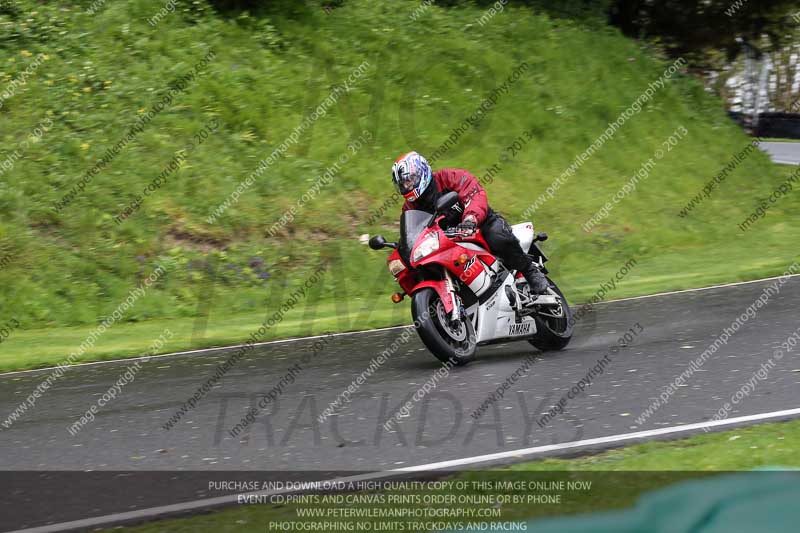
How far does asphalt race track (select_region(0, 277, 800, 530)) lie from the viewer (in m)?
6.96

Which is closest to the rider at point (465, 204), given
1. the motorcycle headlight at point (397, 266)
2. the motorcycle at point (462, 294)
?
the motorcycle at point (462, 294)

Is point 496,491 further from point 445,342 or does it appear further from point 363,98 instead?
point 363,98

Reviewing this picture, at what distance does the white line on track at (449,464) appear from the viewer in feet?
18.7

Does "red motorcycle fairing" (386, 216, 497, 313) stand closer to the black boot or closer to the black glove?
the black glove

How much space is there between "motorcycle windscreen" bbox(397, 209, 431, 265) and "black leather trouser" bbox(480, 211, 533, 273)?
0.67 m

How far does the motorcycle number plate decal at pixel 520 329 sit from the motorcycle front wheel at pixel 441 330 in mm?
428

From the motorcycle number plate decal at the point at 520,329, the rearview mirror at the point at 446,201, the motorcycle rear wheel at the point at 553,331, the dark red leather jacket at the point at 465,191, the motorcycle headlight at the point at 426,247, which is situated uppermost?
the rearview mirror at the point at 446,201

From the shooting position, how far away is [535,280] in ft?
33.3

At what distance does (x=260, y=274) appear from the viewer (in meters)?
16.7

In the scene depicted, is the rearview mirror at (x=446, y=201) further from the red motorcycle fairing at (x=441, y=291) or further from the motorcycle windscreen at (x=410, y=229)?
the red motorcycle fairing at (x=441, y=291)

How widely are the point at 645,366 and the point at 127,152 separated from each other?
11.6 m

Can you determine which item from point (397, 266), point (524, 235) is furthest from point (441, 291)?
point (524, 235)

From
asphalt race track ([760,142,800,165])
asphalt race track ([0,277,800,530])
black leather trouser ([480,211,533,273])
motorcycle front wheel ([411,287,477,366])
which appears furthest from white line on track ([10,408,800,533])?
asphalt race track ([760,142,800,165])

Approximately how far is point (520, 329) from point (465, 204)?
1.32 meters
